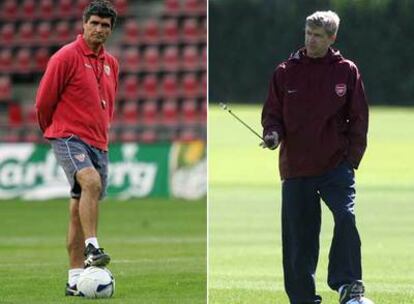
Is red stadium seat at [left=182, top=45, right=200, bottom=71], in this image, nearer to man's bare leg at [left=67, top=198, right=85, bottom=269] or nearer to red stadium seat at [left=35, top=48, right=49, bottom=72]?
red stadium seat at [left=35, top=48, right=49, bottom=72]

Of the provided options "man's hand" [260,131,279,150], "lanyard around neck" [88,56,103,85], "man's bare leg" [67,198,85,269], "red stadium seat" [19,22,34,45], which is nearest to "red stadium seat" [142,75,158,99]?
"red stadium seat" [19,22,34,45]

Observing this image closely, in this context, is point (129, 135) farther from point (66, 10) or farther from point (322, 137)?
point (322, 137)

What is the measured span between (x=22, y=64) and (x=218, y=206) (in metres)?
13.2

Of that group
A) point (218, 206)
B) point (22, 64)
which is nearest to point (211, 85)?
point (22, 64)

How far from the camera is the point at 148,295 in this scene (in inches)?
430

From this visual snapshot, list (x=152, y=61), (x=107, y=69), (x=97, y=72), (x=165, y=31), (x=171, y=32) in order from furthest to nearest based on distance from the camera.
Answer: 1. (x=165, y=31)
2. (x=152, y=61)
3. (x=171, y=32)
4. (x=107, y=69)
5. (x=97, y=72)

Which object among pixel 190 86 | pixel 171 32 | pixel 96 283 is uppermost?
pixel 96 283

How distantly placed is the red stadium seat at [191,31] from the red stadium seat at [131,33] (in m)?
1.28

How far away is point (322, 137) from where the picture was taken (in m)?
9.71

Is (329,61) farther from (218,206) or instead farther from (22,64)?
(22,64)

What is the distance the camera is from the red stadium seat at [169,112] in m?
34.6

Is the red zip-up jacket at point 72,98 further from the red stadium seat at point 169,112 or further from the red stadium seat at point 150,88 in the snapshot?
the red stadium seat at point 150,88

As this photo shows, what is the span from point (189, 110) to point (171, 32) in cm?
258

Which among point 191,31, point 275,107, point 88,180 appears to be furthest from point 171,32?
point 275,107
